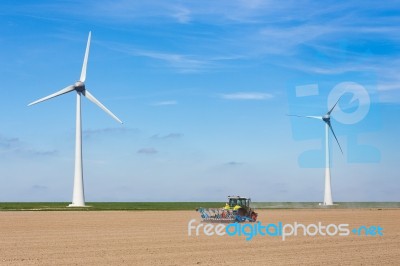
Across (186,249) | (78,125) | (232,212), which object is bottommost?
(186,249)

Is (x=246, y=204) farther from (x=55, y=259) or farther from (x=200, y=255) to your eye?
(x=55, y=259)

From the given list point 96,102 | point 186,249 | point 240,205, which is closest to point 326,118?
point 96,102

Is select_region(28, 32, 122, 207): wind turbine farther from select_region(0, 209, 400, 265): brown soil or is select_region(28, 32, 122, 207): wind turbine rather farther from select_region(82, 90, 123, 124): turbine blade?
select_region(0, 209, 400, 265): brown soil

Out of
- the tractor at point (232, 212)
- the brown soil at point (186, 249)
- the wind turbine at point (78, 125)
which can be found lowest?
the brown soil at point (186, 249)

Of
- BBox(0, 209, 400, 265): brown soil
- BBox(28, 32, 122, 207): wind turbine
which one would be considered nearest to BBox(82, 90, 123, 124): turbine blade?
BBox(28, 32, 122, 207): wind turbine

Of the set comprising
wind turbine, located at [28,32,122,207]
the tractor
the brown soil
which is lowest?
the brown soil

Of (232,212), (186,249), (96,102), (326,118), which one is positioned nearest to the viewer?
(186,249)

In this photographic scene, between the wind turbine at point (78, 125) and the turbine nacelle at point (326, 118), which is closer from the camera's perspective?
the wind turbine at point (78, 125)

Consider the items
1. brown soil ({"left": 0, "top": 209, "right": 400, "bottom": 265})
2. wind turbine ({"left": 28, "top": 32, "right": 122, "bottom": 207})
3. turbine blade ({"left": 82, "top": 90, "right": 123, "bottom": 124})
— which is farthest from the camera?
wind turbine ({"left": 28, "top": 32, "right": 122, "bottom": 207})

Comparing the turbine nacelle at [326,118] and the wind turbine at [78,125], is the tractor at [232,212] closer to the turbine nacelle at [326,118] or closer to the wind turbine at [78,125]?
the wind turbine at [78,125]

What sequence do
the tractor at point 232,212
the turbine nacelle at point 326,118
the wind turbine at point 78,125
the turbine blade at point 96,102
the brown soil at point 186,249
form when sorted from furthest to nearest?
the turbine nacelle at point 326,118, the wind turbine at point 78,125, the turbine blade at point 96,102, the tractor at point 232,212, the brown soil at point 186,249

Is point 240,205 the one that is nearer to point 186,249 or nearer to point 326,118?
point 186,249

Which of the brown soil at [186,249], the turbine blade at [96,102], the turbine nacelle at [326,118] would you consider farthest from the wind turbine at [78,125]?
the brown soil at [186,249]

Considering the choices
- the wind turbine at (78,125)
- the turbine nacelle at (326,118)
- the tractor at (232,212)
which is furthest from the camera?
the turbine nacelle at (326,118)
